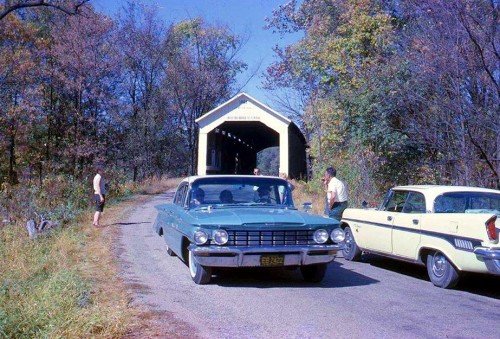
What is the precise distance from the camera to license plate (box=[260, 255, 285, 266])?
7.38 metres

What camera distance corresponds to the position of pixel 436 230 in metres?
8.17

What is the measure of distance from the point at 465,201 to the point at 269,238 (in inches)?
135

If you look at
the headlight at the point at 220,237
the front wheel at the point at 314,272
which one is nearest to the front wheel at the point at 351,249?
the front wheel at the point at 314,272

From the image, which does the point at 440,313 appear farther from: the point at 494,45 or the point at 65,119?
the point at 65,119

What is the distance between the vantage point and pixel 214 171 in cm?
3288

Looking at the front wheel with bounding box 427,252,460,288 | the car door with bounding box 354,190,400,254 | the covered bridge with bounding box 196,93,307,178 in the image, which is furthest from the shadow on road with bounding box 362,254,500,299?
the covered bridge with bounding box 196,93,307,178

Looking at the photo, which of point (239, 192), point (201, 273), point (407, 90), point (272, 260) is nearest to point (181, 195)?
point (239, 192)

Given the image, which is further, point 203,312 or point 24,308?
point 203,312

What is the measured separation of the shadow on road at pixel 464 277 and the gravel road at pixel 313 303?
20 mm

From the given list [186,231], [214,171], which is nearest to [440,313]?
[186,231]

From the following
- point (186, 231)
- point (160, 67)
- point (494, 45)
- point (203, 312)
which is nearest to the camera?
point (203, 312)

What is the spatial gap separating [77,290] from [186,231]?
1.79 meters

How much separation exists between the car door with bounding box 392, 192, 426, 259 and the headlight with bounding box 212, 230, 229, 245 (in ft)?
10.6

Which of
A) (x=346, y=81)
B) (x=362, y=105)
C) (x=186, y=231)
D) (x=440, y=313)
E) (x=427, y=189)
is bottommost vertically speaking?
(x=440, y=313)
